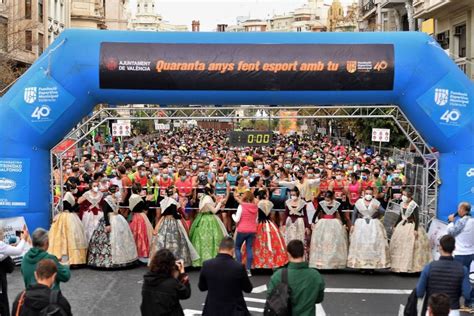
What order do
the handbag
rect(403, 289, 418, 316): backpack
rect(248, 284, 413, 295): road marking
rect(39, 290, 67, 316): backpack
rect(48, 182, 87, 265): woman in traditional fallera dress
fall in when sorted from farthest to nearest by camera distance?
rect(48, 182, 87, 265): woman in traditional fallera dress
rect(248, 284, 413, 295): road marking
the handbag
rect(403, 289, 418, 316): backpack
rect(39, 290, 67, 316): backpack

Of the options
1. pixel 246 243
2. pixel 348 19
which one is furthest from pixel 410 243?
pixel 348 19

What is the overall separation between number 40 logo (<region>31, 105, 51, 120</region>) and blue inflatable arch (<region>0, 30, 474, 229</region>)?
0.7 inches

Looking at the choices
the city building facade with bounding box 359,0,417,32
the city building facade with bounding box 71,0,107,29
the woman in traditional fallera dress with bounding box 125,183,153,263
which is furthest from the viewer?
the city building facade with bounding box 71,0,107,29

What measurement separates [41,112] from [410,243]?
6.64 meters

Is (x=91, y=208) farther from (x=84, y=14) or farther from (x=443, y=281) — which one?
(x=84, y=14)

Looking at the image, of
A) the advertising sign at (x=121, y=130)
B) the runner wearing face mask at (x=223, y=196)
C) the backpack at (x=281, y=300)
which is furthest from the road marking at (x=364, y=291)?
the advertising sign at (x=121, y=130)

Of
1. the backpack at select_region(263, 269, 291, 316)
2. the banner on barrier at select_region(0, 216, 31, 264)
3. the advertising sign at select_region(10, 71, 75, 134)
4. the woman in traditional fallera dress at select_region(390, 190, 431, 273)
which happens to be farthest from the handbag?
the woman in traditional fallera dress at select_region(390, 190, 431, 273)

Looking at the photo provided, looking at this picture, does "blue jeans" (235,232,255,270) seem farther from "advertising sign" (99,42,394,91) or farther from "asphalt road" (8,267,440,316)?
"advertising sign" (99,42,394,91)

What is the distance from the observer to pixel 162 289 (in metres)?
6.35

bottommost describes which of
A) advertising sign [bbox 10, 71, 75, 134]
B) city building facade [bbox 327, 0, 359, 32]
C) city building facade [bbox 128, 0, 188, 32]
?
advertising sign [bbox 10, 71, 75, 134]

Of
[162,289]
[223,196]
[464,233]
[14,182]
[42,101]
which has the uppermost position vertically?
A: [42,101]

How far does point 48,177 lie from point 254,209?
3.76 meters

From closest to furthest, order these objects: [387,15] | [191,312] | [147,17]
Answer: [191,312] → [387,15] → [147,17]

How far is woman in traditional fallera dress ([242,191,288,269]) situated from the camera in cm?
1242
